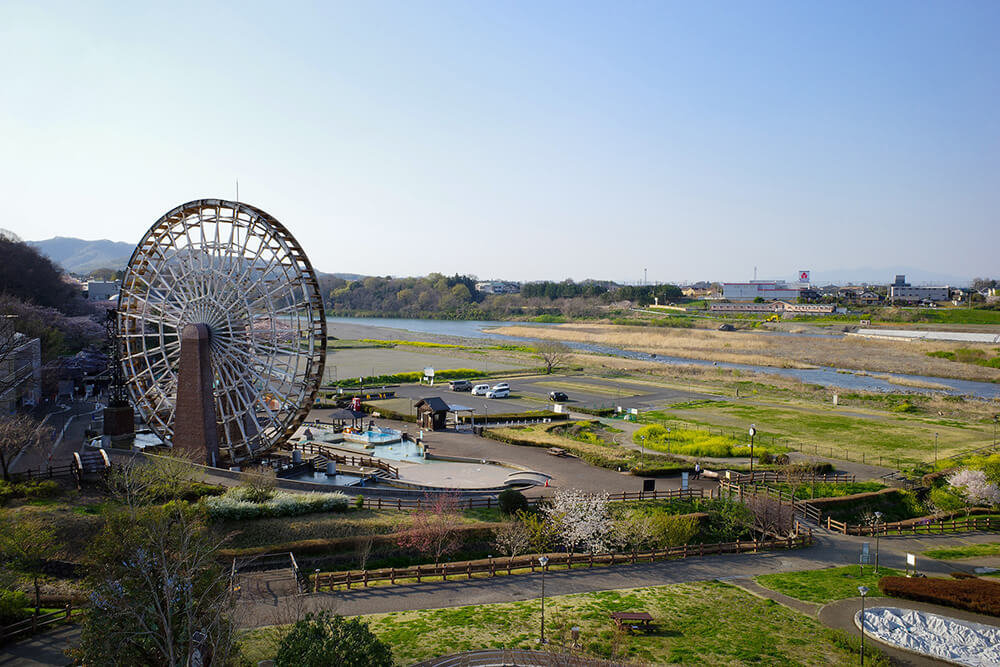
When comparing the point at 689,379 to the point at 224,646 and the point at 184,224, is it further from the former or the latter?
the point at 224,646

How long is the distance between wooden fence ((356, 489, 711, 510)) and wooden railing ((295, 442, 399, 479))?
403 centimetres

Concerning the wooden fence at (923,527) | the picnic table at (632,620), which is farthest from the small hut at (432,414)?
the picnic table at (632,620)

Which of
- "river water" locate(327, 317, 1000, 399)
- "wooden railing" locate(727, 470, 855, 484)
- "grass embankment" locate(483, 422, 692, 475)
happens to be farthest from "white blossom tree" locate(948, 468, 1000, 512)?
"river water" locate(327, 317, 1000, 399)

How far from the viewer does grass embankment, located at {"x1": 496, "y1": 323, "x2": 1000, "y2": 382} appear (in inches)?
3386

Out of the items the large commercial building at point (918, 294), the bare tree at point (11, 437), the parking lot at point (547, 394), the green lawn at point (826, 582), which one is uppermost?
the large commercial building at point (918, 294)

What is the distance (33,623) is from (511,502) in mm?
16476

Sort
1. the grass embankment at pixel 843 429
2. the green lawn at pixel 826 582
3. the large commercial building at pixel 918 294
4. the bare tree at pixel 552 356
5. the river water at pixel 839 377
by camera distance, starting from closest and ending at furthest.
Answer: the green lawn at pixel 826 582
the grass embankment at pixel 843 429
the river water at pixel 839 377
the bare tree at pixel 552 356
the large commercial building at pixel 918 294

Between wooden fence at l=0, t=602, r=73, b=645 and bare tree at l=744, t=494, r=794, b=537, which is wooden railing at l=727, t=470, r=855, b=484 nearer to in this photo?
bare tree at l=744, t=494, r=794, b=537

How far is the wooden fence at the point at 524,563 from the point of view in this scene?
22.1 meters

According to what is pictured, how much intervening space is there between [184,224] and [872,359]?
91.0 metres

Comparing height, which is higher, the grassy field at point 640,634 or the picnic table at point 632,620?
the picnic table at point 632,620

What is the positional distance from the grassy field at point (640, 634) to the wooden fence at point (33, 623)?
5959 mm

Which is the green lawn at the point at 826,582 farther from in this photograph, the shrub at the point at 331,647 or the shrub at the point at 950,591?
the shrub at the point at 331,647

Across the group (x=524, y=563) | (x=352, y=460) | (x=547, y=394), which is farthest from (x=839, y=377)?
(x=524, y=563)
